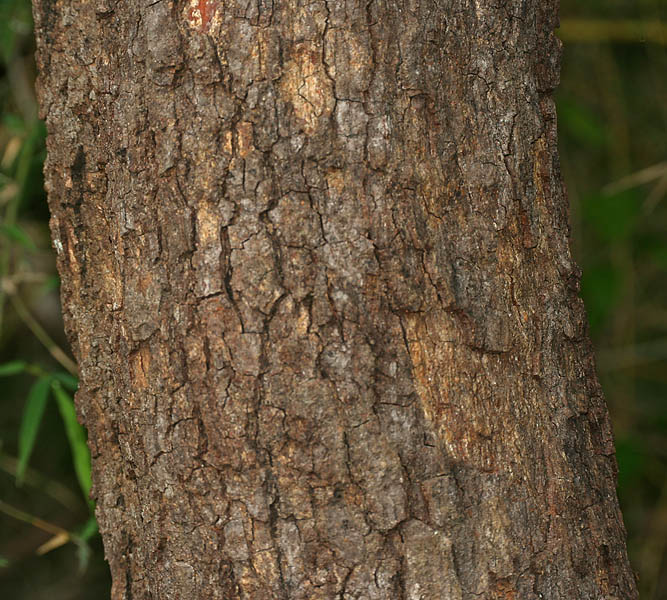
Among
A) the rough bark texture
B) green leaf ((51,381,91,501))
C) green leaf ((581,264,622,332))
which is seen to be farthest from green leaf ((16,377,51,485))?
green leaf ((581,264,622,332))

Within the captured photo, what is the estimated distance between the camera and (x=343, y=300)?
2.41 feet

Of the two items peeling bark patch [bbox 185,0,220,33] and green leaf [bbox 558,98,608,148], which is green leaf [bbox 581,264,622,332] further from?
peeling bark patch [bbox 185,0,220,33]

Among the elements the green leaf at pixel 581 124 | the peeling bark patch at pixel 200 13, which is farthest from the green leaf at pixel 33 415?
the green leaf at pixel 581 124

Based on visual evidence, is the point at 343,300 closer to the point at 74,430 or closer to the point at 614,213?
the point at 74,430

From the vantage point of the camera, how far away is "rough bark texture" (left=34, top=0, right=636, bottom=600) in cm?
73

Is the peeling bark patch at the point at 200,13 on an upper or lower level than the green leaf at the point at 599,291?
upper

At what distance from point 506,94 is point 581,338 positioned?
11.2 inches

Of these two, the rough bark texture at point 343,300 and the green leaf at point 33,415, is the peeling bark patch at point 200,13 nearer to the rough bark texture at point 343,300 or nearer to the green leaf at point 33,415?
the rough bark texture at point 343,300

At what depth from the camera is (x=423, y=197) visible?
75cm

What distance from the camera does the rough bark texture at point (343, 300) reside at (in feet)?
2.41

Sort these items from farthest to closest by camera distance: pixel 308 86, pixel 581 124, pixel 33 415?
pixel 581 124
pixel 33 415
pixel 308 86

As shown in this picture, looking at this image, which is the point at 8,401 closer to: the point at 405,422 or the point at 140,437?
the point at 140,437

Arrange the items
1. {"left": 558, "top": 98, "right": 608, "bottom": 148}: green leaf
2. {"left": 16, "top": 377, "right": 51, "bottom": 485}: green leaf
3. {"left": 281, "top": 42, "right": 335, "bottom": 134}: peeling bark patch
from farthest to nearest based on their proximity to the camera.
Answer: {"left": 558, "top": 98, "right": 608, "bottom": 148}: green leaf → {"left": 16, "top": 377, "right": 51, "bottom": 485}: green leaf → {"left": 281, "top": 42, "right": 335, "bottom": 134}: peeling bark patch

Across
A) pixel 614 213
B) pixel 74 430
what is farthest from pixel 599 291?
pixel 74 430
